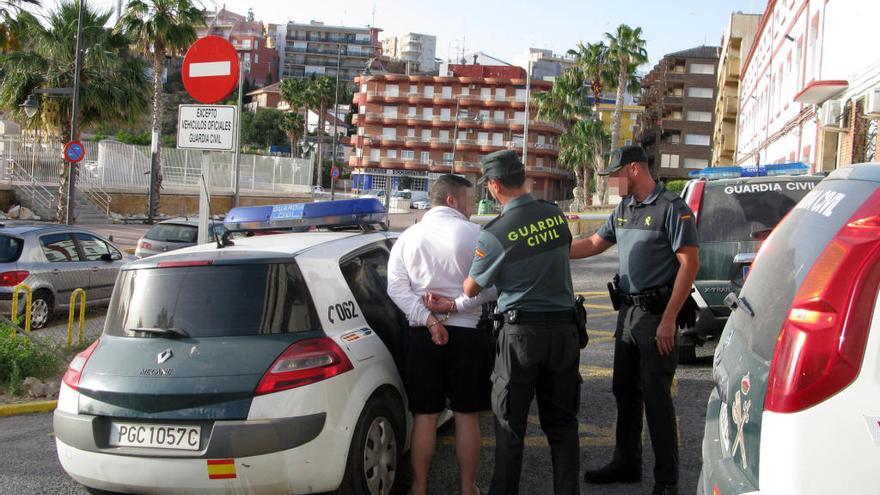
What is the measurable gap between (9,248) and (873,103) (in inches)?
562

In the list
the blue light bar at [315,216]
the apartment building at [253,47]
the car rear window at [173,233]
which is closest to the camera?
the blue light bar at [315,216]

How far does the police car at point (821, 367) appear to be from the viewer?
2.09 m

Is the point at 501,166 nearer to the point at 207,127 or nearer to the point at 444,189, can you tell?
the point at 444,189

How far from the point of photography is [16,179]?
31828mm

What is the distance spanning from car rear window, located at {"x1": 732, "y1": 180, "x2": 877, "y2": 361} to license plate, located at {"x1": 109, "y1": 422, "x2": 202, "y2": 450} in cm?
251

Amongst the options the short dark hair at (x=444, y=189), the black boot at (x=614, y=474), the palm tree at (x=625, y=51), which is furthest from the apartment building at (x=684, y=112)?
the short dark hair at (x=444, y=189)

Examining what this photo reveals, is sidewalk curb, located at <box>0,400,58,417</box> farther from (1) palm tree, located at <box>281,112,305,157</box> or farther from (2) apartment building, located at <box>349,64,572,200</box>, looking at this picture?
(2) apartment building, located at <box>349,64,572,200</box>

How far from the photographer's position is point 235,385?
390 cm

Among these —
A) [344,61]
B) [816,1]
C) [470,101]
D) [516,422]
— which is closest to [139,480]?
[516,422]

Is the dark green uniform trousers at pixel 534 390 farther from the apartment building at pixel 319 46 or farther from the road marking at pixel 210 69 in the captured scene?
the apartment building at pixel 319 46

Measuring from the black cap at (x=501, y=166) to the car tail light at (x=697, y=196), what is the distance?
163 inches

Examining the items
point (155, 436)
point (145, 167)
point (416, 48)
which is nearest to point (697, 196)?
point (155, 436)

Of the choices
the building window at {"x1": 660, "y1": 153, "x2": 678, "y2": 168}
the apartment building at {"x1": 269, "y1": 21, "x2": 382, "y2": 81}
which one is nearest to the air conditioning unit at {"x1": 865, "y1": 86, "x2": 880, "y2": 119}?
the building window at {"x1": 660, "y1": 153, "x2": 678, "y2": 168}

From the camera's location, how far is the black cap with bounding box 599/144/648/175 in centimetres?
468
